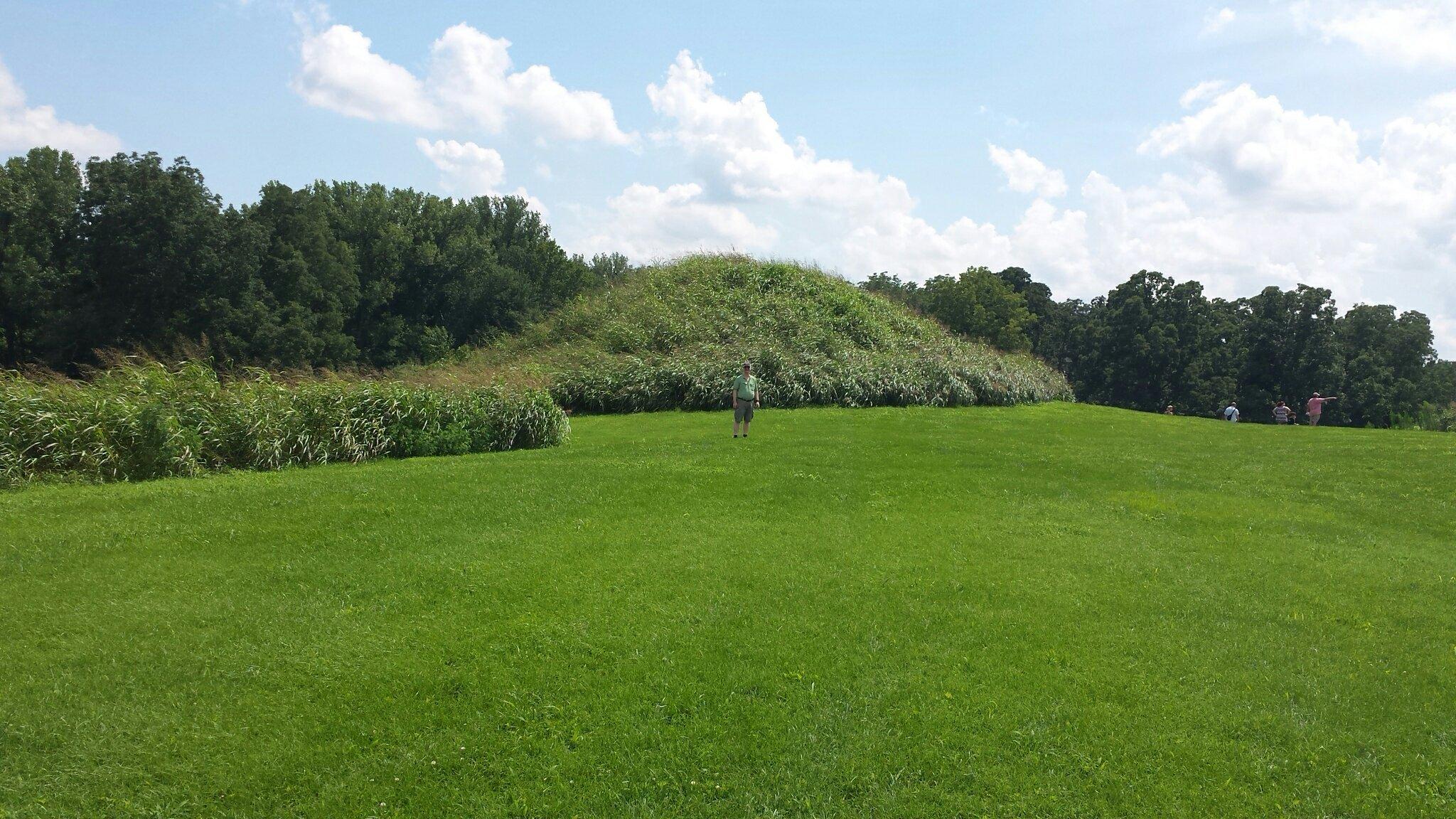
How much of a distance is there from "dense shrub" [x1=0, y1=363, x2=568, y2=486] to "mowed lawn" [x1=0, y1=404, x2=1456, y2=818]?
1267 millimetres

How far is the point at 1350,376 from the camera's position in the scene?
44.9m

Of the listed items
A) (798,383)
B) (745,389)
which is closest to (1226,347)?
(798,383)

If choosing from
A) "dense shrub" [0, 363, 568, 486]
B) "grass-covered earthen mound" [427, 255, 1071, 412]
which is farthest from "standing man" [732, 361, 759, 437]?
"grass-covered earthen mound" [427, 255, 1071, 412]

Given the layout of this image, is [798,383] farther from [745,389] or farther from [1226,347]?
[1226,347]

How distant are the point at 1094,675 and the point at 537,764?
12.0ft

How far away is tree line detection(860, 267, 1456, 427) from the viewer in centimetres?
4425

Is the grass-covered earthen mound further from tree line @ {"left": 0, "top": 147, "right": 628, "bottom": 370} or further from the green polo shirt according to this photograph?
tree line @ {"left": 0, "top": 147, "right": 628, "bottom": 370}

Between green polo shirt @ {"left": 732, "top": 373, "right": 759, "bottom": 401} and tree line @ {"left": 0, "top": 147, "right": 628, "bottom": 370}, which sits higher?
tree line @ {"left": 0, "top": 147, "right": 628, "bottom": 370}

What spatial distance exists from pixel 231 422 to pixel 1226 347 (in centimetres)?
5559

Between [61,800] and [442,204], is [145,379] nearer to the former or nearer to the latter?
[61,800]

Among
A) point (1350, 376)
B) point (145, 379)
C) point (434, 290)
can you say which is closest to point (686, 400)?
point (145, 379)

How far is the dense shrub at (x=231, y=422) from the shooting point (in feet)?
35.1

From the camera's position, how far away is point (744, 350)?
2388cm

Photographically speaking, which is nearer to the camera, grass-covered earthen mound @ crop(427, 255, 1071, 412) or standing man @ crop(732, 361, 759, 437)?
standing man @ crop(732, 361, 759, 437)
